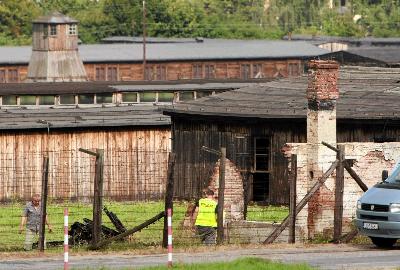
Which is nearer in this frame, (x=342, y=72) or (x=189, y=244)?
(x=189, y=244)

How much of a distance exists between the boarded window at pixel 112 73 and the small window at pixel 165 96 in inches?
1466

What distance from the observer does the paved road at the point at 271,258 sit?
1038 inches

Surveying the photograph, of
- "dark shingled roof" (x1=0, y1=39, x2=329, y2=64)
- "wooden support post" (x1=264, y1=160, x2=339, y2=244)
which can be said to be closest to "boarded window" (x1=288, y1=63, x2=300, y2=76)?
"dark shingled roof" (x1=0, y1=39, x2=329, y2=64)

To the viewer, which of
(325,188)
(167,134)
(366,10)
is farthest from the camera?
(366,10)

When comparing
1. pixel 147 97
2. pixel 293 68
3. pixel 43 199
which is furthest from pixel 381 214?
pixel 293 68

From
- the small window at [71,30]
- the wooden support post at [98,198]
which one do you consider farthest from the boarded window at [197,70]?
the wooden support post at [98,198]

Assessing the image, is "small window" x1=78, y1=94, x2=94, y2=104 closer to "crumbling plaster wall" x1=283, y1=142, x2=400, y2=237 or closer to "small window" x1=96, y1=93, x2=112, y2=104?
"small window" x1=96, y1=93, x2=112, y2=104

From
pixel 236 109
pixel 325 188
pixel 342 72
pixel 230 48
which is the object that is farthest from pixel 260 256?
pixel 230 48

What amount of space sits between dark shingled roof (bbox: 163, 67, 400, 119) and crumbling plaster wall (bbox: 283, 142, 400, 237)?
6.90 meters

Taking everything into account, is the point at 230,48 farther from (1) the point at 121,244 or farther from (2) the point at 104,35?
(1) the point at 121,244

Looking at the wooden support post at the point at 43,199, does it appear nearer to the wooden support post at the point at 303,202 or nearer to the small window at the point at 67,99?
the wooden support post at the point at 303,202

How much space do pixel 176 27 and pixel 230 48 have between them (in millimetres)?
30715

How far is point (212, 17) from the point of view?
145 m

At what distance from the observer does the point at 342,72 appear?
51.0 m
